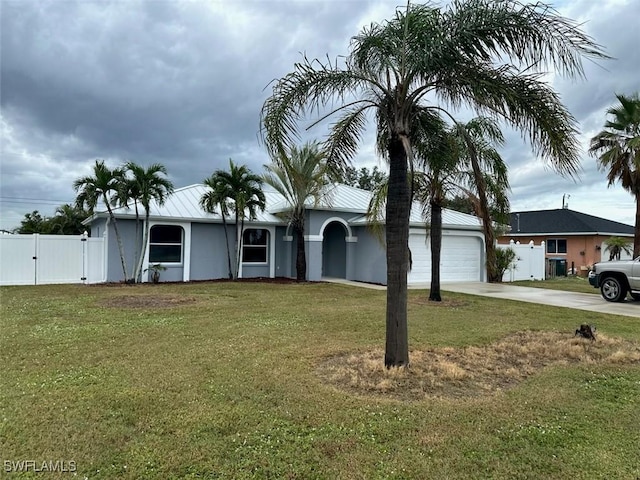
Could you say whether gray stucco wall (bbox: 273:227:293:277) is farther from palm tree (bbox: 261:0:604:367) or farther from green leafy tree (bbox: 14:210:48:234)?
green leafy tree (bbox: 14:210:48:234)

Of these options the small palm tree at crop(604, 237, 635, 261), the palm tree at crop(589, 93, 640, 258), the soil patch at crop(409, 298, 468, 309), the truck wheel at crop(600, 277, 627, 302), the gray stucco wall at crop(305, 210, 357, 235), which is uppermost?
the palm tree at crop(589, 93, 640, 258)

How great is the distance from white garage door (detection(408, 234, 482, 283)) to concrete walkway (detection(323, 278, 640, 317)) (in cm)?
89

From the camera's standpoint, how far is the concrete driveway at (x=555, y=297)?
1161 centimetres

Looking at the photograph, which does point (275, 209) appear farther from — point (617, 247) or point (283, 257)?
point (617, 247)

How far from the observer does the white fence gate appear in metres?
15.5

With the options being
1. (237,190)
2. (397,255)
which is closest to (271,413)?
(397,255)

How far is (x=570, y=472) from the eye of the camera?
3211mm

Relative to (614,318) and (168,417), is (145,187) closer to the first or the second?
(168,417)

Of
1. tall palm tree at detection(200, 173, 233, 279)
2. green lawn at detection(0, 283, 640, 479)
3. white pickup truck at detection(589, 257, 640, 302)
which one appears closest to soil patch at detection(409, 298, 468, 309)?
green lawn at detection(0, 283, 640, 479)

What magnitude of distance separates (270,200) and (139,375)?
17.8m

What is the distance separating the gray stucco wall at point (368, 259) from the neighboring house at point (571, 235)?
12.3m

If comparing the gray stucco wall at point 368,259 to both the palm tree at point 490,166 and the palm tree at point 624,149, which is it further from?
the palm tree at point 624,149

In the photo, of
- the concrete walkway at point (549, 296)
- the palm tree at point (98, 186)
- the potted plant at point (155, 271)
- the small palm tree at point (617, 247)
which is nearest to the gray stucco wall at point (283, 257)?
the concrete walkway at point (549, 296)

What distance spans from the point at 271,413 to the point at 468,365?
10.5 ft
